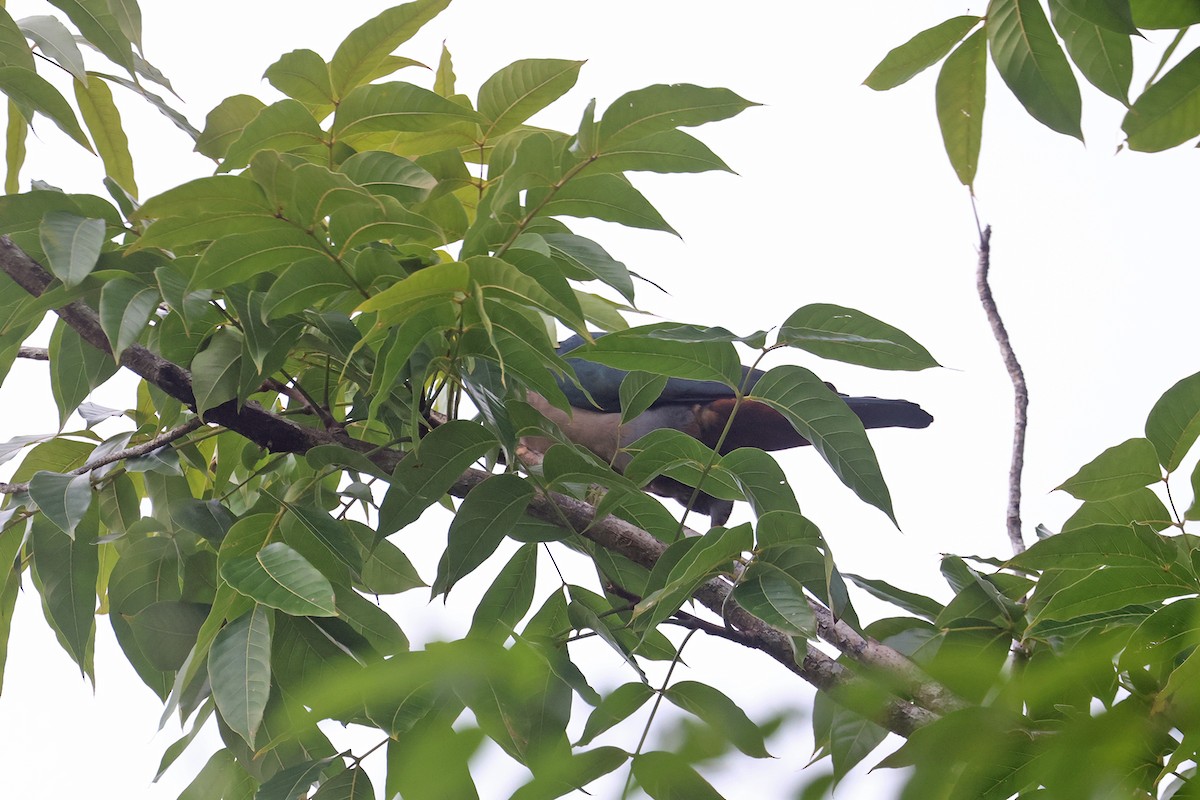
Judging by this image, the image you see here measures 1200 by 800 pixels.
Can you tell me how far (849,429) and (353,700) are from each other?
2.01 feet

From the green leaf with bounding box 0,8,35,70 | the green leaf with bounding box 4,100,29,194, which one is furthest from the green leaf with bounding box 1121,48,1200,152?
the green leaf with bounding box 4,100,29,194

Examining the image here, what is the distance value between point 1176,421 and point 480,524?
0.64m

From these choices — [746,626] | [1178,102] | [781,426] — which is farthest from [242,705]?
[781,426]

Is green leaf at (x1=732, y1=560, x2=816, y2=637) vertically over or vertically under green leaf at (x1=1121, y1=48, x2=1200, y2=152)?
under

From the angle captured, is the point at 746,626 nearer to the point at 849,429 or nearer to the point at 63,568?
the point at 849,429

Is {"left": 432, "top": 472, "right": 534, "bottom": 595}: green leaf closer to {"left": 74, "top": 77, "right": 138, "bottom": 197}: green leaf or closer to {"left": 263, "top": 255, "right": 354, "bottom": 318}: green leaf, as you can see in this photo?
{"left": 263, "top": 255, "right": 354, "bottom": 318}: green leaf

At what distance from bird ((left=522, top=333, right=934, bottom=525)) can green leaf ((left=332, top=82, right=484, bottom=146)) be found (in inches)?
33.5

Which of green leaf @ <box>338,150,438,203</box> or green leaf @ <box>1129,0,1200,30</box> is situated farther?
green leaf @ <box>338,150,438,203</box>

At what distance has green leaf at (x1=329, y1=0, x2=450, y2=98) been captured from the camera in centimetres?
99

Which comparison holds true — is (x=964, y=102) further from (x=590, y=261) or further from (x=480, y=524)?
(x=480, y=524)

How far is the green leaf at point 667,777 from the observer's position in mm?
319

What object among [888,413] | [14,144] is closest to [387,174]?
[14,144]

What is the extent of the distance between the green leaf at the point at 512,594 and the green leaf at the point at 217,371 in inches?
13.0

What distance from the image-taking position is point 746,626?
39.7 inches
